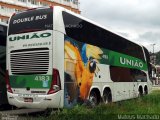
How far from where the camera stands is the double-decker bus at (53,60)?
473 inches

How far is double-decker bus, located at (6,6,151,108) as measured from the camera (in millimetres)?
12008

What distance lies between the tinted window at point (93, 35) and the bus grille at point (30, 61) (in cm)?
119

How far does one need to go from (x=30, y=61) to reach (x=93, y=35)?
3.23 meters

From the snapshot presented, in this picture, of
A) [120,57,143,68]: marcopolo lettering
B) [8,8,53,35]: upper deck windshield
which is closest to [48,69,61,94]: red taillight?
[8,8,53,35]: upper deck windshield

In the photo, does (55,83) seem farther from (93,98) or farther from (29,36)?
(93,98)

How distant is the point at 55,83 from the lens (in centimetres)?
1188

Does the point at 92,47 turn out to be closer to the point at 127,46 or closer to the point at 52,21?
the point at 52,21

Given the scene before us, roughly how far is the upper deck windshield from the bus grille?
75 centimetres

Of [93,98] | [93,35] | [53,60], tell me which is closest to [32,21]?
[53,60]

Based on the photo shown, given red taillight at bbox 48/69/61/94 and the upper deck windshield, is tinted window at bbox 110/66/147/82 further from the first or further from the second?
the upper deck windshield

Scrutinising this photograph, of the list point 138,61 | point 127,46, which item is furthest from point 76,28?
point 138,61

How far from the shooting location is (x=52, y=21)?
1222 cm

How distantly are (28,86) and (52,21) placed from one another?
90.8 inches

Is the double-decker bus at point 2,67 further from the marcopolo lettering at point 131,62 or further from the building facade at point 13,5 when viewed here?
the building facade at point 13,5
